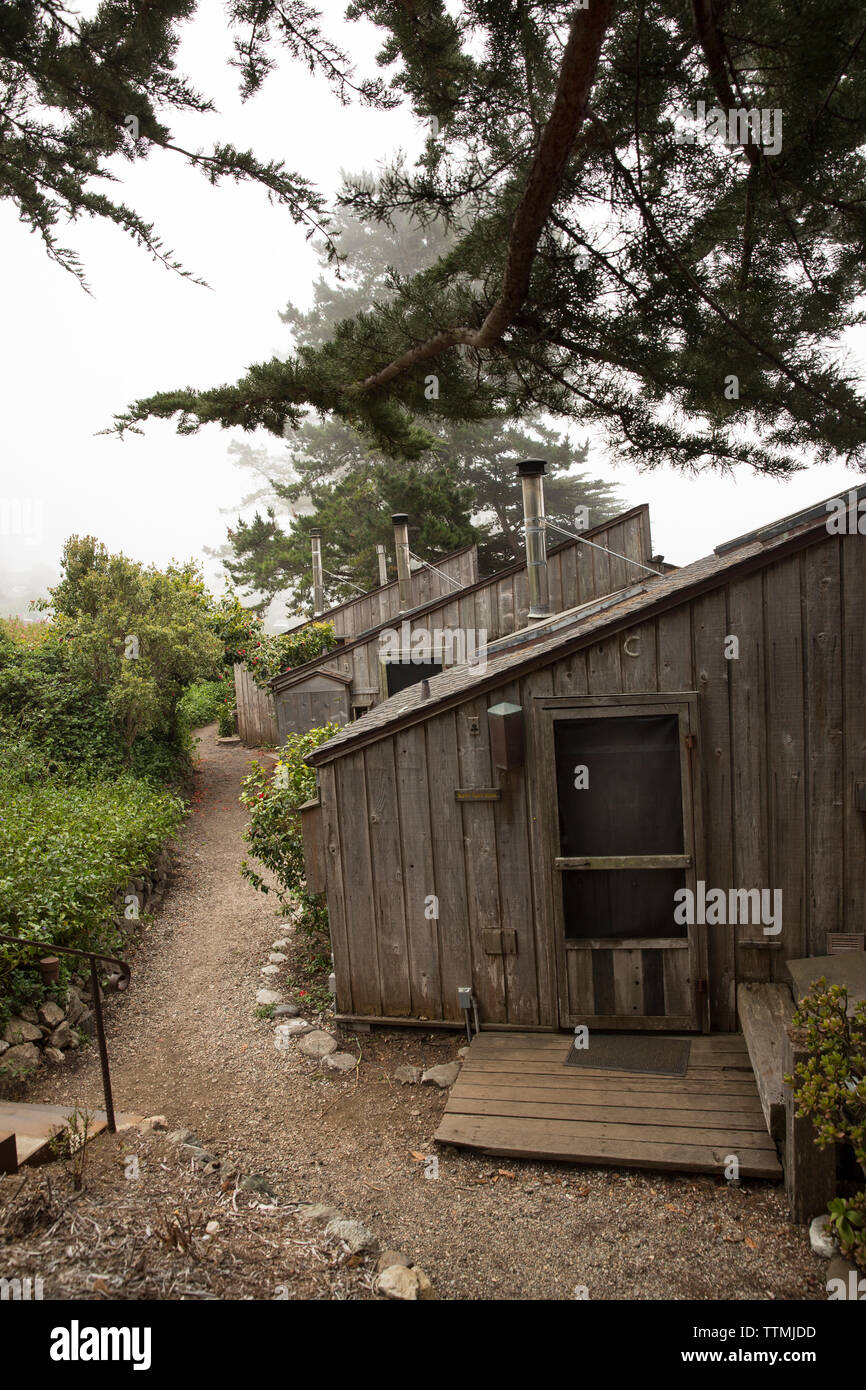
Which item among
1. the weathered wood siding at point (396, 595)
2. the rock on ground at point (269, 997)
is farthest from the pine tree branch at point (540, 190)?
the weathered wood siding at point (396, 595)

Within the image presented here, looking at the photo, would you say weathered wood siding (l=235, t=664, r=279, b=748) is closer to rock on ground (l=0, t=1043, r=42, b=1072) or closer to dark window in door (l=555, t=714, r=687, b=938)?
rock on ground (l=0, t=1043, r=42, b=1072)

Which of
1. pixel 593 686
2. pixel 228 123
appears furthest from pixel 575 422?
pixel 228 123

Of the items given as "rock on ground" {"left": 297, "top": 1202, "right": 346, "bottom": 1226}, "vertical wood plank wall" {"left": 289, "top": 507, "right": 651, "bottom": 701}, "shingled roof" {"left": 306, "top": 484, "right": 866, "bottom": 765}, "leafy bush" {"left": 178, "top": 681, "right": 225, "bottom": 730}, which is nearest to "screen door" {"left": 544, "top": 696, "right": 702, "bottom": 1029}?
"shingled roof" {"left": 306, "top": 484, "right": 866, "bottom": 765}

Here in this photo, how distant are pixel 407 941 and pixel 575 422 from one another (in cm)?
393

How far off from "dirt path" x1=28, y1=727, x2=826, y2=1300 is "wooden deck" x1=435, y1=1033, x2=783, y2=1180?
0.11 metres

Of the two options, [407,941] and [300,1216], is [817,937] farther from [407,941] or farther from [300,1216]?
[300,1216]

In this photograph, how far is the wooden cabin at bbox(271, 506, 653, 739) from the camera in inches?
420

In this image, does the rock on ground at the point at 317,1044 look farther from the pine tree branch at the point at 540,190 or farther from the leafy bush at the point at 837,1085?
the pine tree branch at the point at 540,190

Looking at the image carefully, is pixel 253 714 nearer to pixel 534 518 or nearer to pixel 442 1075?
pixel 534 518

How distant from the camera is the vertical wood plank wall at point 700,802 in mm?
4898

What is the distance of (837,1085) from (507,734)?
256cm
